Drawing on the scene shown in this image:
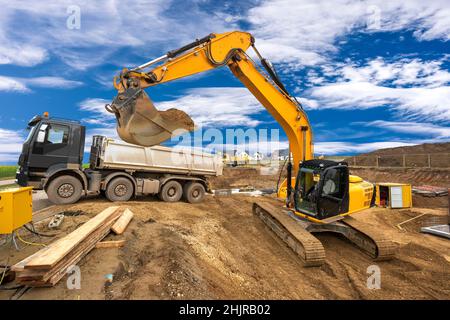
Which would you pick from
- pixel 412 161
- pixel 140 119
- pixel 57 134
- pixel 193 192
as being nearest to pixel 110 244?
pixel 140 119

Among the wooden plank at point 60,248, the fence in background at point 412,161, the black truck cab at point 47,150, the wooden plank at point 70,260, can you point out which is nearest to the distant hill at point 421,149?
the fence in background at point 412,161

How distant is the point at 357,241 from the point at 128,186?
26.9 feet

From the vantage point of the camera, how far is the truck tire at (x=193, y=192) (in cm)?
1216

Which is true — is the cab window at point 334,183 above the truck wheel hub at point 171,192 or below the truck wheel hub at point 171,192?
above

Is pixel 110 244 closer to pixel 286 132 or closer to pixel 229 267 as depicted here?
pixel 229 267

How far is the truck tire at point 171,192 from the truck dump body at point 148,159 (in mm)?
528

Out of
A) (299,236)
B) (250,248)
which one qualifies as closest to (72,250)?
(250,248)

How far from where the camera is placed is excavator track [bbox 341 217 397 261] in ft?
19.8

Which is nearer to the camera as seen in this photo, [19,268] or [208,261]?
[19,268]

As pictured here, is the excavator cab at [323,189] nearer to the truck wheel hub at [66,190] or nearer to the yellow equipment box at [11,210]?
the yellow equipment box at [11,210]

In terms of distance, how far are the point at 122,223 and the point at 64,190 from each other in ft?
15.0

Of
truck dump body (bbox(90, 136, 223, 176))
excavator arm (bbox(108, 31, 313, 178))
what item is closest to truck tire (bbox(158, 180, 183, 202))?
truck dump body (bbox(90, 136, 223, 176))
